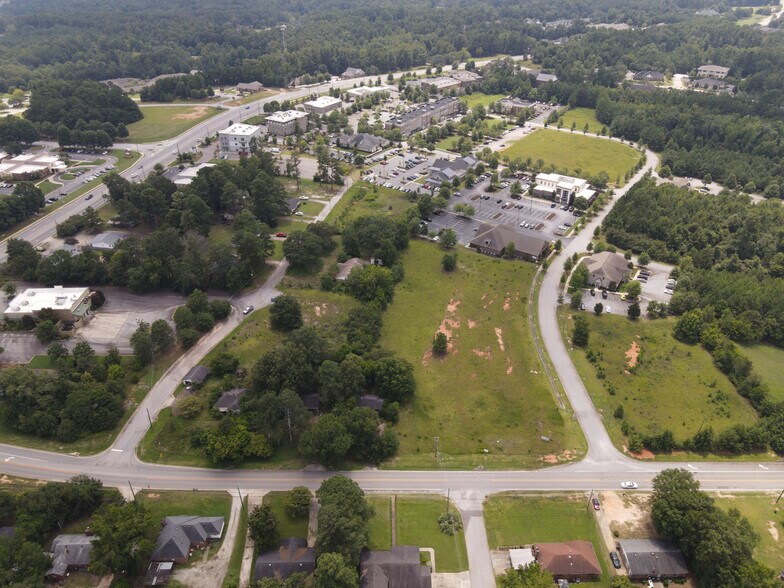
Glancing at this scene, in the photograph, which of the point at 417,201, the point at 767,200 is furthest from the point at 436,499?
the point at 767,200

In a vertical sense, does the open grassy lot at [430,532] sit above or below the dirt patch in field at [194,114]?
above

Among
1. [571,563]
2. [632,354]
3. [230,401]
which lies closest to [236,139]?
[230,401]

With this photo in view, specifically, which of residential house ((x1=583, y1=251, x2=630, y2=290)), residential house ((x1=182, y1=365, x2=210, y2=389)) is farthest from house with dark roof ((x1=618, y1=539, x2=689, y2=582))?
residential house ((x1=182, y1=365, x2=210, y2=389))

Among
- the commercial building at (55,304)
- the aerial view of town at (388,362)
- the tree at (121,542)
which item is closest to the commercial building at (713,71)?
the aerial view of town at (388,362)

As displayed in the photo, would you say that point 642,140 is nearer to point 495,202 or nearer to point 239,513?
point 495,202

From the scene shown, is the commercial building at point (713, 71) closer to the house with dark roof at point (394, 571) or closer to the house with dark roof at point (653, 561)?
the house with dark roof at point (653, 561)

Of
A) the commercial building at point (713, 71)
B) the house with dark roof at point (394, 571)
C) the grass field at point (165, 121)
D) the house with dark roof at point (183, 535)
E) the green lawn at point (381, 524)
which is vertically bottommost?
the grass field at point (165, 121)
